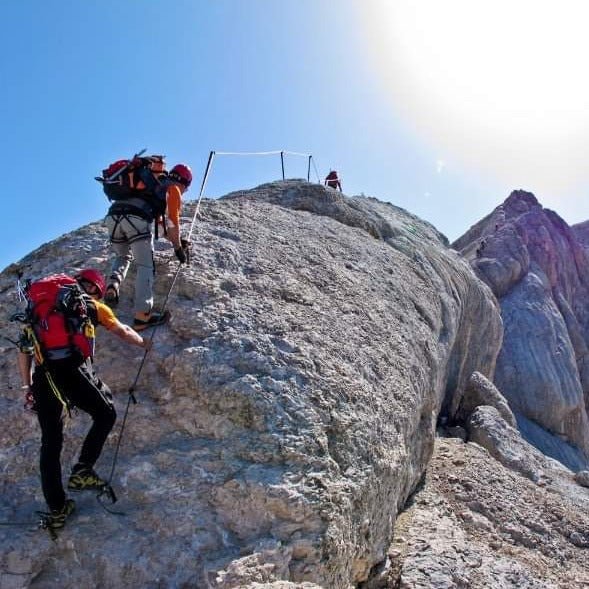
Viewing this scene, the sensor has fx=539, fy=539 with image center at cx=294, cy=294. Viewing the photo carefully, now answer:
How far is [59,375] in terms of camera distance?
470cm

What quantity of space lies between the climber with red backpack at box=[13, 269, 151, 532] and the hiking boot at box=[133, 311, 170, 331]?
66.5 inches

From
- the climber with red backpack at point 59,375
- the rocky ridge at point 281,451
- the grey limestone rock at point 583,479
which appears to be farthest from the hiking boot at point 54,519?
the grey limestone rock at point 583,479

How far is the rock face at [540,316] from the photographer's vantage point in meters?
28.6

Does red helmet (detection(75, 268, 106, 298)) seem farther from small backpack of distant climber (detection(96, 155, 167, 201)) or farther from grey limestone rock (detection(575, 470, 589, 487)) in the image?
grey limestone rock (detection(575, 470, 589, 487))

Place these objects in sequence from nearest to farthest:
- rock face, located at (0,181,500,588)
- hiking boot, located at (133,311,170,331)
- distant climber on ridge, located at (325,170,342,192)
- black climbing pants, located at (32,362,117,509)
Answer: black climbing pants, located at (32,362,117,509) < rock face, located at (0,181,500,588) < hiking boot, located at (133,311,170,331) < distant climber on ridge, located at (325,170,342,192)

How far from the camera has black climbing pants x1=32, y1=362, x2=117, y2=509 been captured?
462 cm

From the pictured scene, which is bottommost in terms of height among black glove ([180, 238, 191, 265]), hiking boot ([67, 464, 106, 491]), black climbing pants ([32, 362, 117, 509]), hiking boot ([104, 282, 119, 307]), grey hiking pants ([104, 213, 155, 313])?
hiking boot ([67, 464, 106, 491])

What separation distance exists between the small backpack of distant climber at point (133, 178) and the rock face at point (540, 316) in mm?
23681

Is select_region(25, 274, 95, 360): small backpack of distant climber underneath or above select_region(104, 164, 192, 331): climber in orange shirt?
underneath

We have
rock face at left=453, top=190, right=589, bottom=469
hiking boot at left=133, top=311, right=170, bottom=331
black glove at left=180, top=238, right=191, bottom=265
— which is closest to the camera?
hiking boot at left=133, top=311, right=170, bottom=331

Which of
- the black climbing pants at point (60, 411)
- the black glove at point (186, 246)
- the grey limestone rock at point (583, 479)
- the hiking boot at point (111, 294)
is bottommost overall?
the black climbing pants at point (60, 411)

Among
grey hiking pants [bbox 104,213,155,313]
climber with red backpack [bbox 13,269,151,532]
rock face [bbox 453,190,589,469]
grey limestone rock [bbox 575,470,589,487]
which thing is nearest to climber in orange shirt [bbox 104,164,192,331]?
grey hiking pants [bbox 104,213,155,313]

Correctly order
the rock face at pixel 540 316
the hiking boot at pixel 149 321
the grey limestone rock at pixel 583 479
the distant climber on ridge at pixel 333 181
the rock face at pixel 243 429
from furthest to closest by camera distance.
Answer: the rock face at pixel 540 316
the distant climber on ridge at pixel 333 181
the grey limestone rock at pixel 583 479
the hiking boot at pixel 149 321
the rock face at pixel 243 429

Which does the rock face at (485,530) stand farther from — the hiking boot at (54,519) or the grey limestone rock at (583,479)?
the hiking boot at (54,519)
